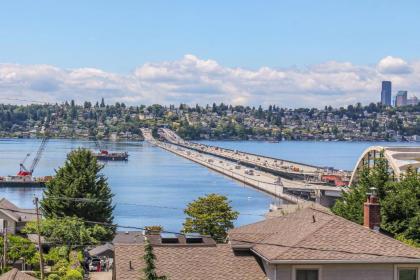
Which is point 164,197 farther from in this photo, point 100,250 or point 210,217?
point 100,250

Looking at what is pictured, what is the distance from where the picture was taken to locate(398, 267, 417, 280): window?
21000 mm

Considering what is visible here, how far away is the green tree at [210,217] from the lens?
5209 cm

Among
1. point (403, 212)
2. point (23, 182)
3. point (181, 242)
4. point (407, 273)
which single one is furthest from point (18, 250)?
point (23, 182)

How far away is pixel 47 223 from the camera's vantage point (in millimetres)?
48031

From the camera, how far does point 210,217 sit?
5238 centimetres

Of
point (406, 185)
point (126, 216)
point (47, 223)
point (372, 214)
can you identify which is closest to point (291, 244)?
point (372, 214)

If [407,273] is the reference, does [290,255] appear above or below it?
above

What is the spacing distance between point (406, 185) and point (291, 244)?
61.5 ft

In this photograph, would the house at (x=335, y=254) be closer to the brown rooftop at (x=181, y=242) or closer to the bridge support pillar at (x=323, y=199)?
the brown rooftop at (x=181, y=242)

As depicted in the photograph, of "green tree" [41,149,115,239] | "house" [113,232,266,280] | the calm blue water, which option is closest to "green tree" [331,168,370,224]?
"green tree" [41,149,115,239]

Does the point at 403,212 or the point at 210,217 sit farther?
the point at 210,217

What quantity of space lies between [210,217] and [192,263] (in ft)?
100

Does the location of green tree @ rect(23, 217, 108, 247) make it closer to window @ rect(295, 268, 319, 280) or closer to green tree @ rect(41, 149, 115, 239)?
green tree @ rect(41, 149, 115, 239)

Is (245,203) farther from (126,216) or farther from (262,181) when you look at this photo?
(262,181)
